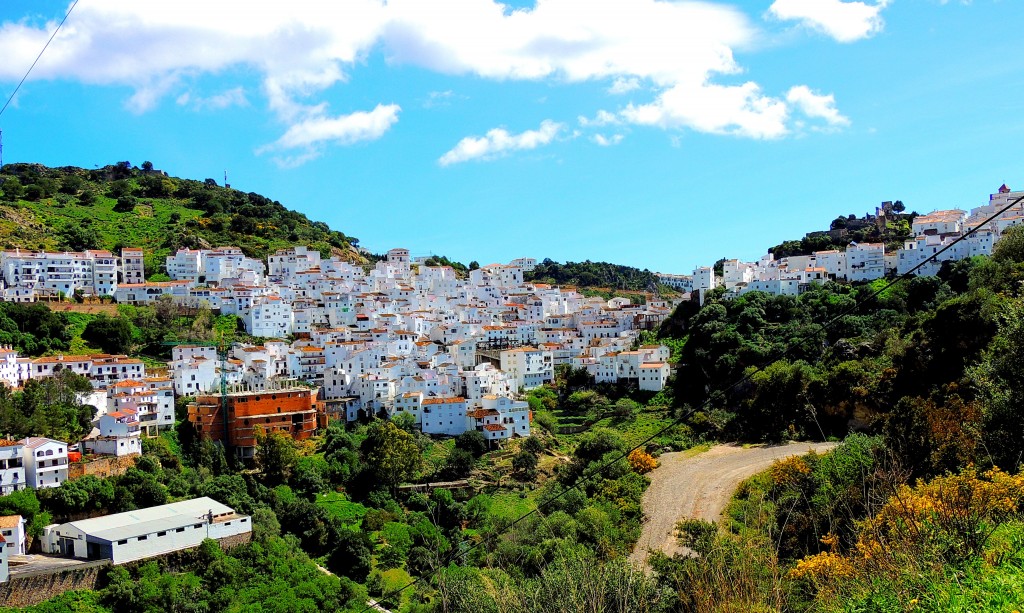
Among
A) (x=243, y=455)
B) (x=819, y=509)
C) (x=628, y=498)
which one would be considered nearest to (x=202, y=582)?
(x=243, y=455)

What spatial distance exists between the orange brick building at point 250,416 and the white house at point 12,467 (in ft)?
18.8

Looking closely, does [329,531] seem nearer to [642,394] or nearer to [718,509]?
[718,509]

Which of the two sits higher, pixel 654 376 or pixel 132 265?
pixel 132 265

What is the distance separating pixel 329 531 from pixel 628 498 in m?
7.61

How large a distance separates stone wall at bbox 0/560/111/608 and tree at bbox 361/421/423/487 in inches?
302

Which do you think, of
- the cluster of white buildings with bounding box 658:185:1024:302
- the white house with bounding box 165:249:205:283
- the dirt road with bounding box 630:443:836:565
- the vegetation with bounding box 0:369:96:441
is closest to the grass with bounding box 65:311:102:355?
the vegetation with bounding box 0:369:96:441

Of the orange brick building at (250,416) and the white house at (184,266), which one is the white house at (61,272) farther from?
the orange brick building at (250,416)

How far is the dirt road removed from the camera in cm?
1419

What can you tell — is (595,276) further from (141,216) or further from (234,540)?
(234,540)

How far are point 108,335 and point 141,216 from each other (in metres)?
22.1

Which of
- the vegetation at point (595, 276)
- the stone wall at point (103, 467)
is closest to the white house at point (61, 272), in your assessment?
the stone wall at point (103, 467)

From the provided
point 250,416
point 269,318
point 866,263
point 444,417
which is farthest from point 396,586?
point 866,263

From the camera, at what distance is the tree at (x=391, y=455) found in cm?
2278

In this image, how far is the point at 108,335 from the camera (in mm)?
29297
